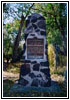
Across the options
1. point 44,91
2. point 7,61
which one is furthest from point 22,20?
point 44,91

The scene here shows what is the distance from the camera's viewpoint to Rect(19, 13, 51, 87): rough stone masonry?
488 cm

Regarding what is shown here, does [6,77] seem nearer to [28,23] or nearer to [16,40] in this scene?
[16,40]

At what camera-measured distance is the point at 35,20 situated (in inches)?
195

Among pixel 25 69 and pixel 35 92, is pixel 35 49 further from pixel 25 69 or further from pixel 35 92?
pixel 35 92

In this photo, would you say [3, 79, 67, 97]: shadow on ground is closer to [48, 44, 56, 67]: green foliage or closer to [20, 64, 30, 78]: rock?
[20, 64, 30, 78]: rock

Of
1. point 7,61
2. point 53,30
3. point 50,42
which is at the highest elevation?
point 53,30

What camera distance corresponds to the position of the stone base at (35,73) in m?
4.88

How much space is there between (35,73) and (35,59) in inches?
15.4

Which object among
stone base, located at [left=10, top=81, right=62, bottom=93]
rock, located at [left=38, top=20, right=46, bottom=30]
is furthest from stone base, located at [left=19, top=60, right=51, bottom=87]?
rock, located at [left=38, top=20, right=46, bottom=30]

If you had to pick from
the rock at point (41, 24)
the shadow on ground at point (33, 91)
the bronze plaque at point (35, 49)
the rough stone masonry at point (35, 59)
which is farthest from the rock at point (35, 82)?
the rock at point (41, 24)

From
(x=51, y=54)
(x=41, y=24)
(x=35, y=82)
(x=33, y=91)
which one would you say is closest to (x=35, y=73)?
(x=35, y=82)

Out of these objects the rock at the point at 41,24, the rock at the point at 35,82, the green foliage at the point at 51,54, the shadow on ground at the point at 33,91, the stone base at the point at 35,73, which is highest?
the rock at the point at 41,24

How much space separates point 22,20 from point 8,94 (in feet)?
9.50

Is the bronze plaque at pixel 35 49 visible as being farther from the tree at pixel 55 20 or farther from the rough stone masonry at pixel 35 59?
the tree at pixel 55 20
